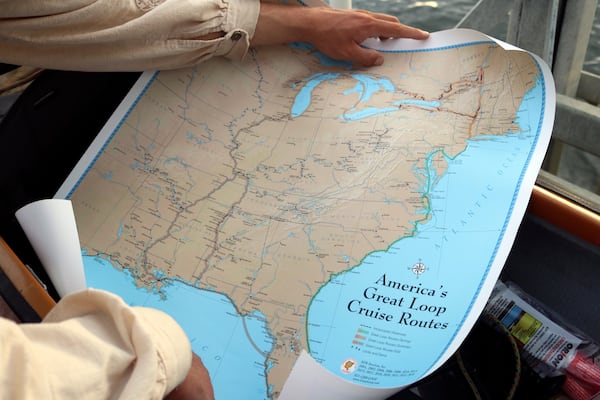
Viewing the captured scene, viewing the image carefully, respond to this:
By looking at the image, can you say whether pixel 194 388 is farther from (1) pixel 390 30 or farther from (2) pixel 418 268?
(1) pixel 390 30

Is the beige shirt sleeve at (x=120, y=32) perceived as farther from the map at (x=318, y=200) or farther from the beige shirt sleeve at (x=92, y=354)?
the beige shirt sleeve at (x=92, y=354)

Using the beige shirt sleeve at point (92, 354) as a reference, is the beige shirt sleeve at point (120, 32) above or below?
above

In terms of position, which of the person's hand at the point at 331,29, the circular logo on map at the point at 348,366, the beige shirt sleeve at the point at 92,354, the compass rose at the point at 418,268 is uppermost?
the person's hand at the point at 331,29

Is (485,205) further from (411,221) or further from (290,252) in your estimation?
(290,252)

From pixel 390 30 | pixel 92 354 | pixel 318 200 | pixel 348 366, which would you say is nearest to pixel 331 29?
pixel 390 30

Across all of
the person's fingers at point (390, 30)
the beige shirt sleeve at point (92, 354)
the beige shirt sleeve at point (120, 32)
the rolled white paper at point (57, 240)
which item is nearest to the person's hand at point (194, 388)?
the beige shirt sleeve at point (92, 354)

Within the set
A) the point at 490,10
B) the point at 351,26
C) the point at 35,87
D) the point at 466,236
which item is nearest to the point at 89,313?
the point at 466,236
